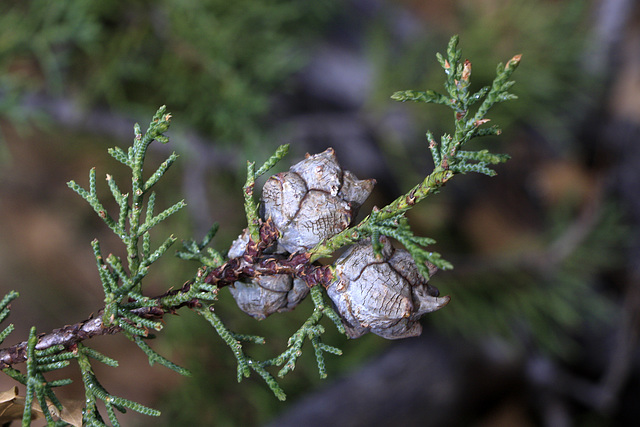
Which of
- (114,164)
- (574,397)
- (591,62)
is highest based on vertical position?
(114,164)

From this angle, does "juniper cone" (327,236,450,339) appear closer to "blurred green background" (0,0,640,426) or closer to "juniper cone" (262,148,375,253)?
"juniper cone" (262,148,375,253)

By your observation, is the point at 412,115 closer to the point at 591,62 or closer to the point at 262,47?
the point at 262,47

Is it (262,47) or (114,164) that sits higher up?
(114,164)

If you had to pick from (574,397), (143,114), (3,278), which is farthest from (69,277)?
(574,397)

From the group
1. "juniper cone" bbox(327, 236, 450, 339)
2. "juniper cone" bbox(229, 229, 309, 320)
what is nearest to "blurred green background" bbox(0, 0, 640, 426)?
"juniper cone" bbox(229, 229, 309, 320)

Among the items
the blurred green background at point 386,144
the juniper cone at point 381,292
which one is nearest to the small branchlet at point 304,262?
the juniper cone at point 381,292
